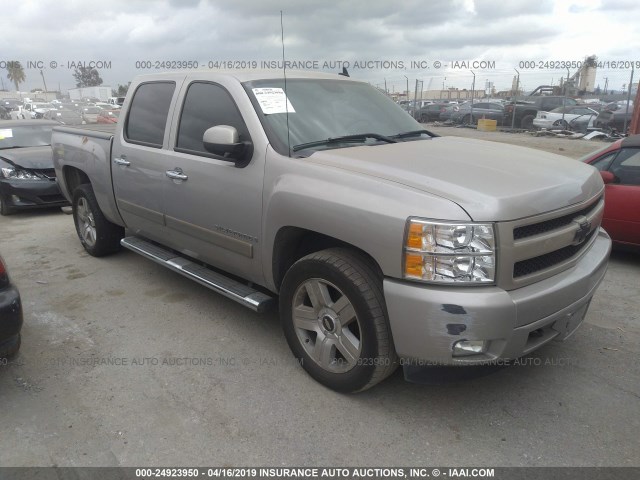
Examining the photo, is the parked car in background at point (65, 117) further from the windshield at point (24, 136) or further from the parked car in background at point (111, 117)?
the parked car in background at point (111, 117)

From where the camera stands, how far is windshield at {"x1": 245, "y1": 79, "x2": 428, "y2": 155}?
10.7ft

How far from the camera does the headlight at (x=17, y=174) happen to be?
7.66 m

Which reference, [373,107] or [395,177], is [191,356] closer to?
[395,177]

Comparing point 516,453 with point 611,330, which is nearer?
point 516,453

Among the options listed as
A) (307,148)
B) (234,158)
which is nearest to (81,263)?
(234,158)

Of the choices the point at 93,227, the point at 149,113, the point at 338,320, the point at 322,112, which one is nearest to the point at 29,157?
the point at 93,227

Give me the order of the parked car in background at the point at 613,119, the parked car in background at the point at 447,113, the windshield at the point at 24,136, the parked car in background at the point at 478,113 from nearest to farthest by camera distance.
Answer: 1. the windshield at the point at 24,136
2. the parked car in background at the point at 613,119
3. the parked car in background at the point at 478,113
4. the parked car in background at the point at 447,113

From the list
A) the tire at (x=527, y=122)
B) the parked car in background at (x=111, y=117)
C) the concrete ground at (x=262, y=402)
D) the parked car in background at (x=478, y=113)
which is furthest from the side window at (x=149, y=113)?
the parked car in background at (x=478, y=113)

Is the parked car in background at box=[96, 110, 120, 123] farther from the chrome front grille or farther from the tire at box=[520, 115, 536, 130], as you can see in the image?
the tire at box=[520, 115, 536, 130]

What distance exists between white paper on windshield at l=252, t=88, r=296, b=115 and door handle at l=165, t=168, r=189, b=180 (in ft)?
2.70

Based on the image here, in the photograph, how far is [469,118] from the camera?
2388cm

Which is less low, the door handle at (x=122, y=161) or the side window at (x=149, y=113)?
the side window at (x=149, y=113)

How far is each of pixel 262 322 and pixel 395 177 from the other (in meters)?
1.87

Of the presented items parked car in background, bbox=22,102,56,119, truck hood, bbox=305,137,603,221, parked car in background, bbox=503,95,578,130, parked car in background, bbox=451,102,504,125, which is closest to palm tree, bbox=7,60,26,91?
parked car in background, bbox=22,102,56,119
